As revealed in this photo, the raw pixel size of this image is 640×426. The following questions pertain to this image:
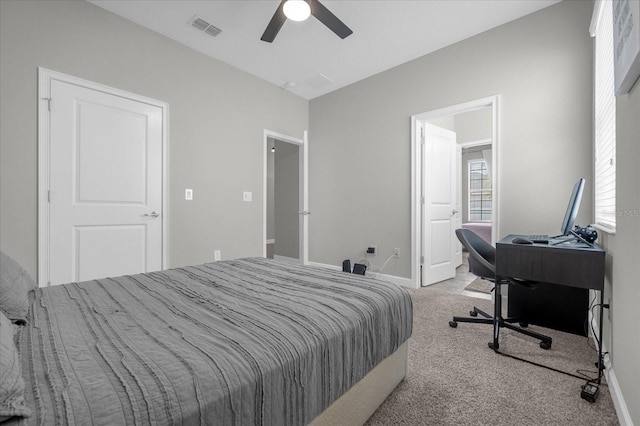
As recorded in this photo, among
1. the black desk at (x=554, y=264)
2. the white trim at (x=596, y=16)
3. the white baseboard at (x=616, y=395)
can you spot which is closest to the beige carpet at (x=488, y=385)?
the white baseboard at (x=616, y=395)

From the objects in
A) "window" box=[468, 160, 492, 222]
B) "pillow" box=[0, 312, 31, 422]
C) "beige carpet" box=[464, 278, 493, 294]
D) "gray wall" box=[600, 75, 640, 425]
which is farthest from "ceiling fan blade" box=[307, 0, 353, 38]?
"window" box=[468, 160, 492, 222]

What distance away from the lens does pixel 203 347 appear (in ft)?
2.75

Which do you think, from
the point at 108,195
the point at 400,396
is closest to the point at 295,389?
the point at 400,396

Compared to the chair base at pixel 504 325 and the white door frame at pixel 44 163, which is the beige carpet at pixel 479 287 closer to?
the chair base at pixel 504 325

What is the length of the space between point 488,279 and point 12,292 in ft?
9.34

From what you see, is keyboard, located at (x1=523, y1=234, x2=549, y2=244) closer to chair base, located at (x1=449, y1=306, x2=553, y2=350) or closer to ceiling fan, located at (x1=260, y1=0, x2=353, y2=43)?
chair base, located at (x1=449, y1=306, x2=553, y2=350)

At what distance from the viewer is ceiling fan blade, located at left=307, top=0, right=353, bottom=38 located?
88.3 inches

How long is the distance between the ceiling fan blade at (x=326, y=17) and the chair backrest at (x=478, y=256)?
6.67ft

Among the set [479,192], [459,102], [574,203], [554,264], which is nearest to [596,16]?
[459,102]

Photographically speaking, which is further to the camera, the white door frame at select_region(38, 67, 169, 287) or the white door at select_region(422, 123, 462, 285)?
the white door at select_region(422, 123, 462, 285)

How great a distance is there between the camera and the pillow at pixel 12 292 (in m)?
1.00

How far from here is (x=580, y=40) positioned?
2.53 meters

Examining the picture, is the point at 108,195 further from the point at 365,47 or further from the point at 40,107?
the point at 365,47

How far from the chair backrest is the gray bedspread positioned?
45.8 inches
